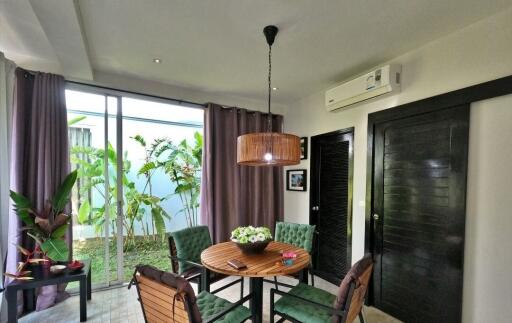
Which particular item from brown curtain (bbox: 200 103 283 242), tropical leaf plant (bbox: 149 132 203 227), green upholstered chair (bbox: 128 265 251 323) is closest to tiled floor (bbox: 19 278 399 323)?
brown curtain (bbox: 200 103 283 242)

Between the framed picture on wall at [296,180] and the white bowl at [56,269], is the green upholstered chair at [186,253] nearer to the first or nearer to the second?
the white bowl at [56,269]

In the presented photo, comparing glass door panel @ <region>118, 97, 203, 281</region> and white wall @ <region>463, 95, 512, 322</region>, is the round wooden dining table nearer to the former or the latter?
white wall @ <region>463, 95, 512, 322</region>

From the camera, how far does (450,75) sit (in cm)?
214

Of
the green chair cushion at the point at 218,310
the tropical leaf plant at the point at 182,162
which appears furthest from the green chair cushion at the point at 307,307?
the tropical leaf plant at the point at 182,162

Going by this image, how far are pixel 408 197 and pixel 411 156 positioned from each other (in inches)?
15.8

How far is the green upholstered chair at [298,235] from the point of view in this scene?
108 inches

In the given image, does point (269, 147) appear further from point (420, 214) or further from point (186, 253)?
point (420, 214)

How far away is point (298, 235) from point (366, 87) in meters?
1.80

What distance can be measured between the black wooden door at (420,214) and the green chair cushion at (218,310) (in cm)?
164

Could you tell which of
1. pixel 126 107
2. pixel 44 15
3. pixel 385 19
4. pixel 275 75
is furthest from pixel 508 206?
pixel 126 107

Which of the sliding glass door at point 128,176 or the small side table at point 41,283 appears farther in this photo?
the sliding glass door at point 128,176

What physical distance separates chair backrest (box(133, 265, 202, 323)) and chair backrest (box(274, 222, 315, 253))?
161cm

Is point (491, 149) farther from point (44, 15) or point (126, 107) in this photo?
point (126, 107)

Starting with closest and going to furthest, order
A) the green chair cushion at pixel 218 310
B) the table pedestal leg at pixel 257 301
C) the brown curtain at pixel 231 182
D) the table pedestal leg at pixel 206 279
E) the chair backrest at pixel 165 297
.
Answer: the chair backrest at pixel 165 297 → the green chair cushion at pixel 218 310 → the table pedestal leg at pixel 257 301 → the table pedestal leg at pixel 206 279 → the brown curtain at pixel 231 182
